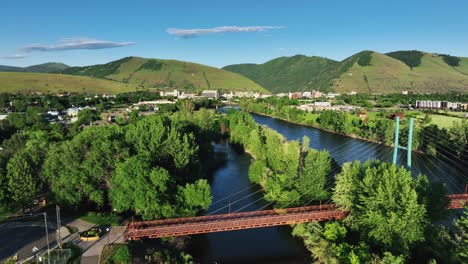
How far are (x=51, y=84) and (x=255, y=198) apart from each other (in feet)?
436

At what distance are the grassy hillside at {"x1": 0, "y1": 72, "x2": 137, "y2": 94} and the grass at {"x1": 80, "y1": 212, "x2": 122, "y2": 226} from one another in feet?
391

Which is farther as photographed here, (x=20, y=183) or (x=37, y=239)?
(x=20, y=183)

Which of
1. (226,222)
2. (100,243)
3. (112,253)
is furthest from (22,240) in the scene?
(226,222)

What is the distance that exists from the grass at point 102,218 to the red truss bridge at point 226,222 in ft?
5.65

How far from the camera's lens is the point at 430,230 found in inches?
857

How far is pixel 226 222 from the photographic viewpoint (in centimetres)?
2339

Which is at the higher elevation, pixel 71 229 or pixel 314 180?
pixel 314 180

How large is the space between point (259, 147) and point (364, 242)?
2421 cm

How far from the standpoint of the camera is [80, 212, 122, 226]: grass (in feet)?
78.5

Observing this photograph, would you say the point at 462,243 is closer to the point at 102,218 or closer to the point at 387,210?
the point at 387,210

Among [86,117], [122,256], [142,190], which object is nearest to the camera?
[122,256]

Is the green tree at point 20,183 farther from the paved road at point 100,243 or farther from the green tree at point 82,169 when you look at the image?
the paved road at point 100,243

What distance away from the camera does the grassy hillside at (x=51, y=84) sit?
129375 millimetres

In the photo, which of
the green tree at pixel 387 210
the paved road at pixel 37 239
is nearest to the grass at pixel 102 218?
the paved road at pixel 37 239
